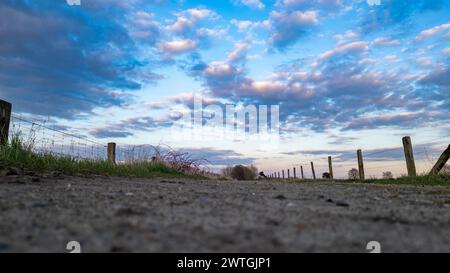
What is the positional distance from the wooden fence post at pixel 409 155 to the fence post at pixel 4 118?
1347 centimetres

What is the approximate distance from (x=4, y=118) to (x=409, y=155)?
13.7 meters

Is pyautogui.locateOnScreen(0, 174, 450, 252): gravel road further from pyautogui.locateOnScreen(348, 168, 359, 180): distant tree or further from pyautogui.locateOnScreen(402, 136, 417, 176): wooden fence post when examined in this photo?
pyautogui.locateOnScreen(348, 168, 359, 180): distant tree

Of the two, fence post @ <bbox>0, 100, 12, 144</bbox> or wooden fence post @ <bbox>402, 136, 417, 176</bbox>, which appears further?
wooden fence post @ <bbox>402, 136, 417, 176</bbox>

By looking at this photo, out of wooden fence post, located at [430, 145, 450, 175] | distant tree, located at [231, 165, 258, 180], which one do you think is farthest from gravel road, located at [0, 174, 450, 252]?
distant tree, located at [231, 165, 258, 180]

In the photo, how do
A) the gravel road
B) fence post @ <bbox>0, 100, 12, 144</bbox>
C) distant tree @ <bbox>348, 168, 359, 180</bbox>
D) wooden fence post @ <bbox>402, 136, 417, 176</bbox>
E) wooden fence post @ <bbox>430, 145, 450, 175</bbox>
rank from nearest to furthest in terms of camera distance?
the gravel road
fence post @ <bbox>0, 100, 12, 144</bbox>
wooden fence post @ <bbox>430, 145, 450, 175</bbox>
wooden fence post @ <bbox>402, 136, 417, 176</bbox>
distant tree @ <bbox>348, 168, 359, 180</bbox>

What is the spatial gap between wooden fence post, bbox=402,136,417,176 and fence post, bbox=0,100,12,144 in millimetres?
13474

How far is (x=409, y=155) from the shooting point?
1466cm

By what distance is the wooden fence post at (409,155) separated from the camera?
14461mm

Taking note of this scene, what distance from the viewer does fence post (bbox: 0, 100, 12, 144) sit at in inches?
296

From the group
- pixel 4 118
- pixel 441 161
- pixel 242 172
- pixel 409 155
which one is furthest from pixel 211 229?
pixel 242 172

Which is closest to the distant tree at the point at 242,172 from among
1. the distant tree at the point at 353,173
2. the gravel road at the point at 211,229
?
the distant tree at the point at 353,173
